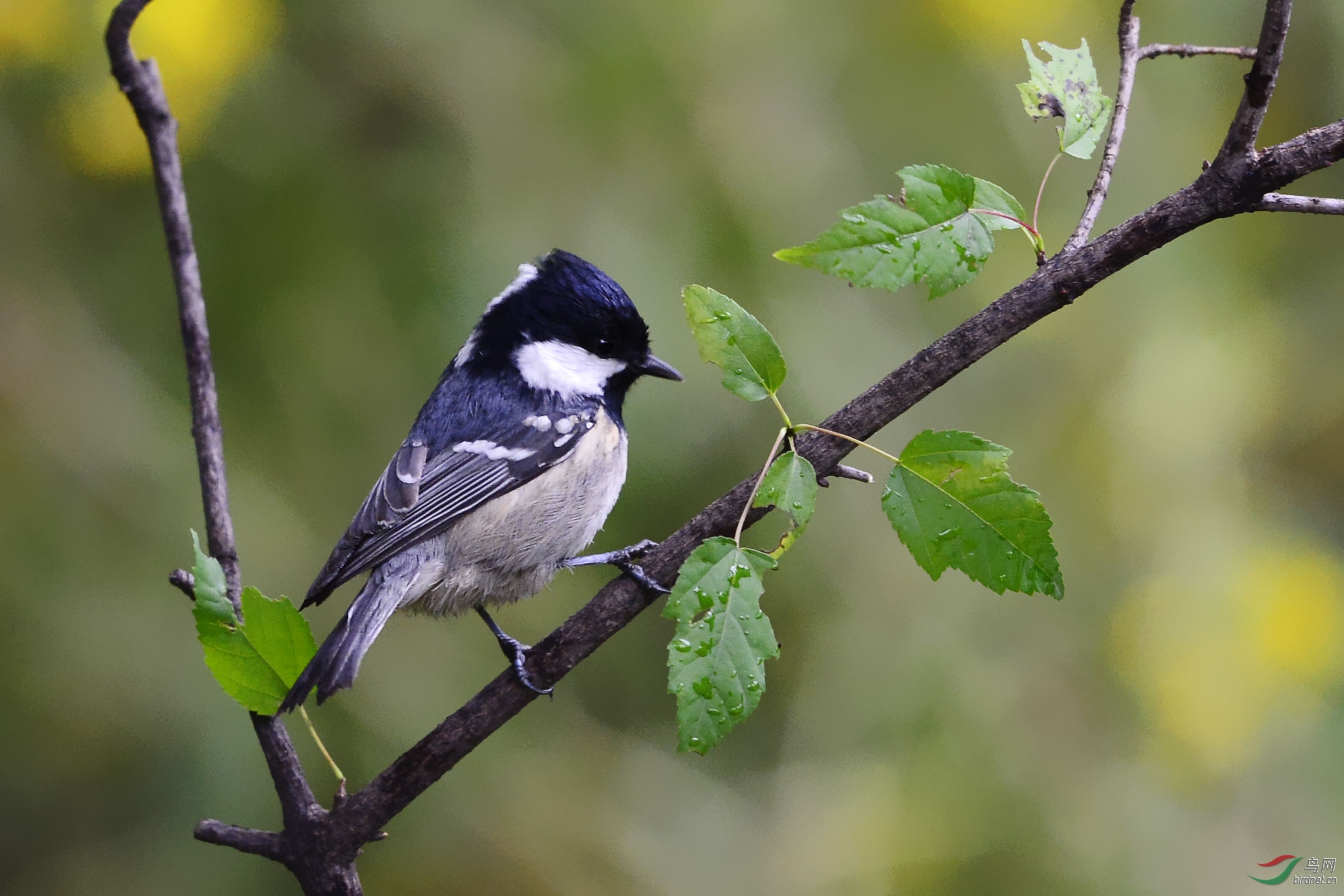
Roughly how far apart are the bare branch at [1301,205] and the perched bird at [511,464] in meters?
0.68

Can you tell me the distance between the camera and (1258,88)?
27.9 inches

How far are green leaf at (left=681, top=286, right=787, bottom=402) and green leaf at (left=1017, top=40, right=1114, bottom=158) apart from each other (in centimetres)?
28

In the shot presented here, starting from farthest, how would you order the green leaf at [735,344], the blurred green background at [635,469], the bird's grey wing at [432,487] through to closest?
the blurred green background at [635,469] → the bird's grey wing at [432,487] → the green leaf at [735,344]

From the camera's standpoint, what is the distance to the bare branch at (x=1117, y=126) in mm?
786

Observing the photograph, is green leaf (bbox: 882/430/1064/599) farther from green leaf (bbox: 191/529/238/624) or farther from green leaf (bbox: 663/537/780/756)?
green leaf (bbox: 191/529/238/624)

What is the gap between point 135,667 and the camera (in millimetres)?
1655

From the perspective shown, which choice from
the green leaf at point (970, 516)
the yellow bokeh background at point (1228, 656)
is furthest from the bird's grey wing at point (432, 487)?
the yellow bokeh background at point (1228, 656)

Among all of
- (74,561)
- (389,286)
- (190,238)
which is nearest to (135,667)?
(74,561)

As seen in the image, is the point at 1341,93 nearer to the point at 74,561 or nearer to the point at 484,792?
the point at 484,792

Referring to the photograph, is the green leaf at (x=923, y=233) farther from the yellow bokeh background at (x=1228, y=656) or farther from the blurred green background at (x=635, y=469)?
the yellow bokeh background at (x=1228, y=656)

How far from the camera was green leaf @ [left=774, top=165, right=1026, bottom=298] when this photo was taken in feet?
2.38

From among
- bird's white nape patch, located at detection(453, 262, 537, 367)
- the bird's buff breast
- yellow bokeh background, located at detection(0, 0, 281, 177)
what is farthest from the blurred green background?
the bird's buff breast

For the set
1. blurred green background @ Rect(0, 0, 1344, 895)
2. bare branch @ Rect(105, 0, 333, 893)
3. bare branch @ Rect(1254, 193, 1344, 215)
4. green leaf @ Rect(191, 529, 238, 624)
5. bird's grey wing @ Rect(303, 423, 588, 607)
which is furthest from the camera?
blurred green background @ Rect(0, 0, 1344, 895)

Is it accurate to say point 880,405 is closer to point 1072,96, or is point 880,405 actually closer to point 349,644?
point 1072,96
